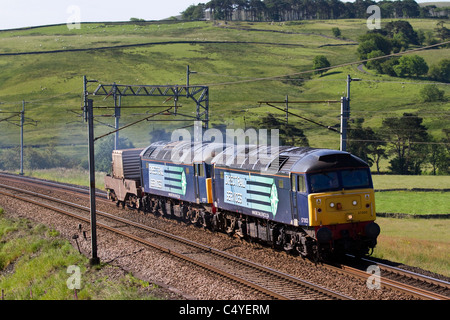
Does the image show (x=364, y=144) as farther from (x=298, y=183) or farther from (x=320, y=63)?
(x=320, y=63)

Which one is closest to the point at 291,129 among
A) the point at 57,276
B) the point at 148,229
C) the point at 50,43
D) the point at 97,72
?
the point at 148,229

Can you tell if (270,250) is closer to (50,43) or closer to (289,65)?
(289,65)

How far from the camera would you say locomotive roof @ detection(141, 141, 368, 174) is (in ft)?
66.7

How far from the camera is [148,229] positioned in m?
28.5

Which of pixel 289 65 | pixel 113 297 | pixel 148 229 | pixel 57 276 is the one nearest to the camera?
pixel 113 297

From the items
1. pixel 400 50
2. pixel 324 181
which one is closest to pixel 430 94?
pixel 400 50

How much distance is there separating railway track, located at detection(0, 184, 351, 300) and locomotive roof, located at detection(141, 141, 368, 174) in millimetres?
3863

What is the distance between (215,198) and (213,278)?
8125 mm

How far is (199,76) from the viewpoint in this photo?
141250 millimetres

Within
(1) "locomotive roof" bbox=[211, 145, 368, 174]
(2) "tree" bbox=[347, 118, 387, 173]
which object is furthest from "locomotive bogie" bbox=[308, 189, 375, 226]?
(2) "tree" bbox=[347, 118, 387, 173]

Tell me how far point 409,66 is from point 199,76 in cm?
5359

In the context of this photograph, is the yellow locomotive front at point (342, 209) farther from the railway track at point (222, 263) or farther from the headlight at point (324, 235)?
the railway track at point (222, 263)

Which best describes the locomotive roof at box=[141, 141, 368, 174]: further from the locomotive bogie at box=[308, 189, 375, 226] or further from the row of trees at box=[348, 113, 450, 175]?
the row of trees at box=[348, 113, 450, 175]
